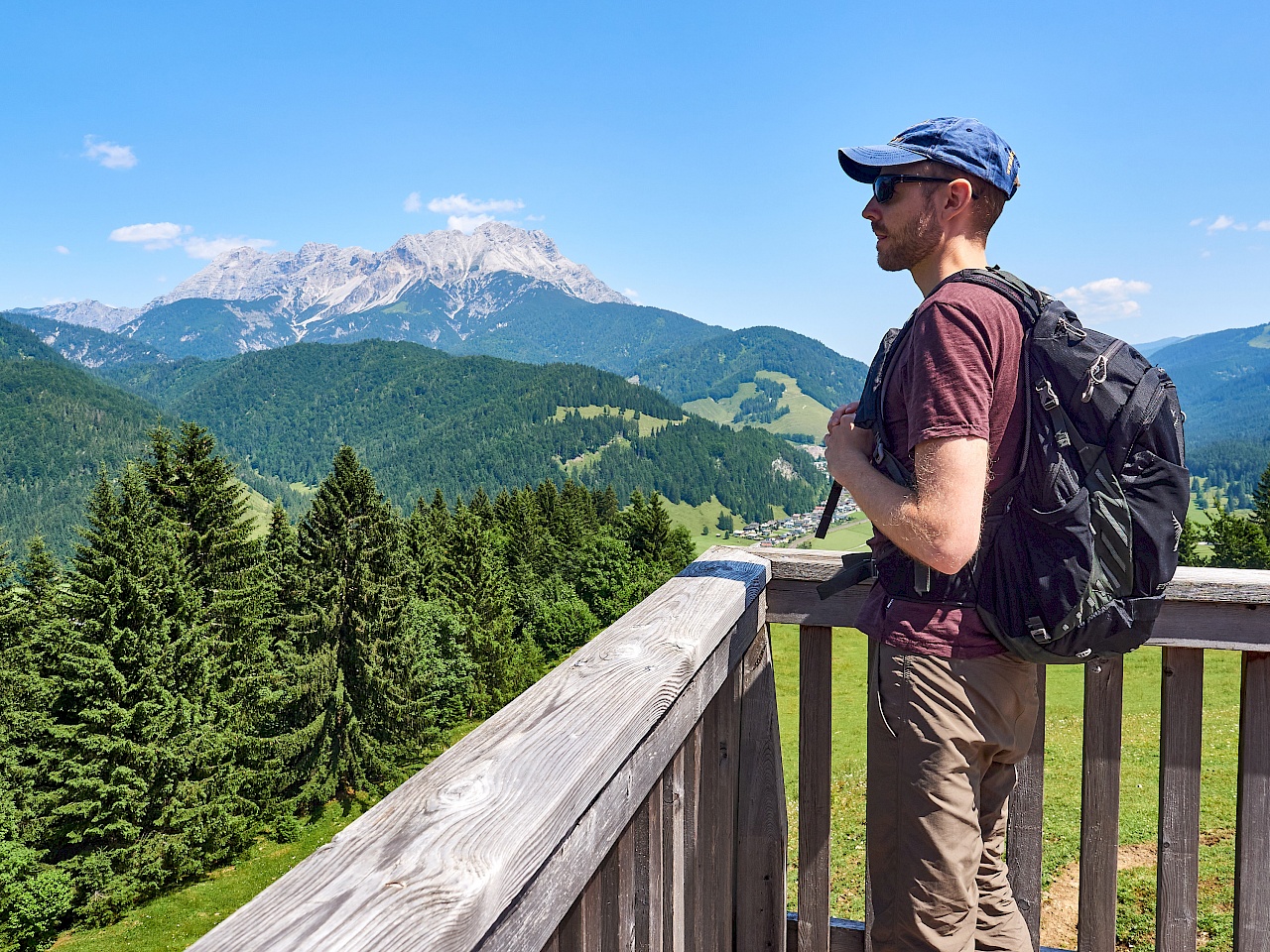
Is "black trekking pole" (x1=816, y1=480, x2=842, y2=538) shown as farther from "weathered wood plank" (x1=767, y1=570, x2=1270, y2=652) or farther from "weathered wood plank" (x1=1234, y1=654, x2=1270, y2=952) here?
"weathered wood plank" (x1=1234, y1=654, x2=1270, y2=952)

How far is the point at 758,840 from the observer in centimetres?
253

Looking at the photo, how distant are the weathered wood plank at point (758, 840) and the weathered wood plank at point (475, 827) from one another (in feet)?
2.95

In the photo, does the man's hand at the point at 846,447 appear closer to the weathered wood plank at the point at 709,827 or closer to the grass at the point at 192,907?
the weathered wood plank at the point at 709,827

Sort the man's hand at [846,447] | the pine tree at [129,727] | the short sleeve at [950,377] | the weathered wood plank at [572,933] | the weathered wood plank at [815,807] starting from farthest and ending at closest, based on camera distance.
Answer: the pine tree at [129,727] < the weathered wood plank at [815,807] < the man's hand at [846,447] < the short sleeve at [950,377] < the weathered wood plank at [572,933]

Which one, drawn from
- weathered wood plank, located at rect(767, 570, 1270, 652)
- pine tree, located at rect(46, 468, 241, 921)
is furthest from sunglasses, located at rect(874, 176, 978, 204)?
pine tree, located at rect(46, 468, 241, 921)

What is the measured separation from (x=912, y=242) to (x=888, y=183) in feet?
0.51

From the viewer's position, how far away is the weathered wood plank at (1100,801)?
2359 mm

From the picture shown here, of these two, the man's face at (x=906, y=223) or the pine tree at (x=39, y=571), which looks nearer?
the man's face at (x=906, y=223)

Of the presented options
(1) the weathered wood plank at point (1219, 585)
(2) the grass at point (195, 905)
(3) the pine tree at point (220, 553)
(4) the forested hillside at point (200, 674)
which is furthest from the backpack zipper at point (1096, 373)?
(3) the pine tree at point (220, 553)

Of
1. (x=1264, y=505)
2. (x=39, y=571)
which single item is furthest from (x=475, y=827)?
(x=1264, y=505)

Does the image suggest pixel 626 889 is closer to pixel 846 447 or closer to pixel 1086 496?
pixel 846 447

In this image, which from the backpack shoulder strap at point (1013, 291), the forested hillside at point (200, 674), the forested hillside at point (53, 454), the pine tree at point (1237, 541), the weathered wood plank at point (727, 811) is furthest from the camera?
the forested hillside at point (53, 454)

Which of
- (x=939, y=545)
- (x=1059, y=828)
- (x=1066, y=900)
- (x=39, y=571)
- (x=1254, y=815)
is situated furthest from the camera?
(x=39, y=571)

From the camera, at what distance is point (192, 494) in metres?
31.2
